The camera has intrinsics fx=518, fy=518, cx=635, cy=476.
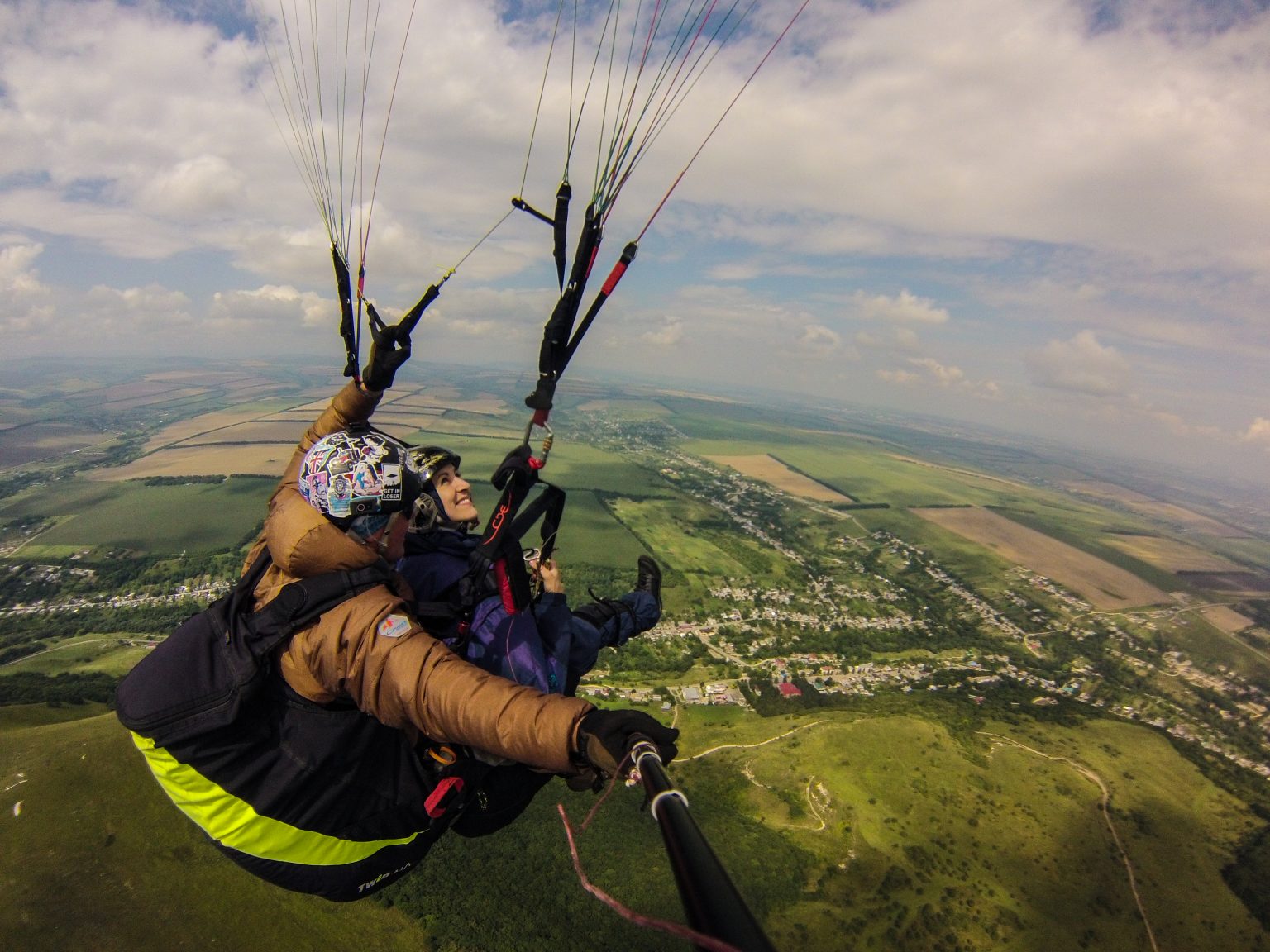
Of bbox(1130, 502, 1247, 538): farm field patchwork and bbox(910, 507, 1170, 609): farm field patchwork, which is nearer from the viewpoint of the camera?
bbox(910, 507, 1170, 609): farm field patchwork

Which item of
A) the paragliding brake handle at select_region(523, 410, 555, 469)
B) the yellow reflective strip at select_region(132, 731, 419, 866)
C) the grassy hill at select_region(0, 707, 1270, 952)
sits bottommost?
the grassy hill at select_region(0, 707, 1270, 952)

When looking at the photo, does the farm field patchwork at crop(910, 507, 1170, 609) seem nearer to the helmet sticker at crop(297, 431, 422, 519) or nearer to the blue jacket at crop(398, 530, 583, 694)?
the blue jacket at crop(398, 530, 583, 694)

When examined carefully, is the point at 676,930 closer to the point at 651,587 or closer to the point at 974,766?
the point at 651,587

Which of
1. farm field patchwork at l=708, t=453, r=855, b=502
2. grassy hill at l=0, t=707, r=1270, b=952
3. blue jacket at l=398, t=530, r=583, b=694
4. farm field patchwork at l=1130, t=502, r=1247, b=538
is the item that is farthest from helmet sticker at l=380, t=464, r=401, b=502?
farm field patchwork at l=1130, t=502, r=1247, b=538

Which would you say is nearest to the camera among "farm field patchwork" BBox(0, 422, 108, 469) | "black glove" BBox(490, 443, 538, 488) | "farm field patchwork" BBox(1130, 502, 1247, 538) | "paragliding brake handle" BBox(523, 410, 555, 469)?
"paragliding brake handle" BBox(523, 410, 555, 469)

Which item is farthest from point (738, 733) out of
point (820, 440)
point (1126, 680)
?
point (820, 440)
